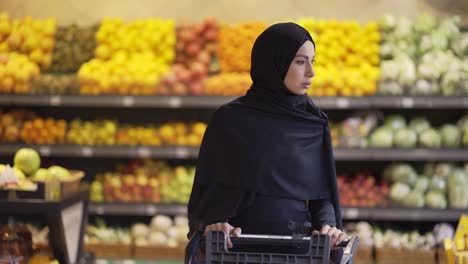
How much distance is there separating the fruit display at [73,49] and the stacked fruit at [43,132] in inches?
20.3

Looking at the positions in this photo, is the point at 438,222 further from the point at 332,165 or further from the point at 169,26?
the point at 332,165

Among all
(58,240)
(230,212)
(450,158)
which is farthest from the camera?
(450,158)

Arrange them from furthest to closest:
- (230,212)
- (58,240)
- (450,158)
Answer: (450,158), (58,240), (230,212)

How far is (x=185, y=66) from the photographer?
22.9ft

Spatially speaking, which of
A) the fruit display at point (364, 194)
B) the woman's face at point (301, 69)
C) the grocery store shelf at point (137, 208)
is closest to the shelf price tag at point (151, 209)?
the grocery store shelf at point (137, 208)

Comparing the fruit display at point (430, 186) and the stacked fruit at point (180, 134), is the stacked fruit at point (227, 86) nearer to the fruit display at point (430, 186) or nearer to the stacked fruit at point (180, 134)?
the stacked fruit at point (180, 134)

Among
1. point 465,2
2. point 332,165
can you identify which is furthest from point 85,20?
point 332,165

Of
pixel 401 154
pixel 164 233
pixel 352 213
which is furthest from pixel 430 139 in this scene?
pixel 164 233

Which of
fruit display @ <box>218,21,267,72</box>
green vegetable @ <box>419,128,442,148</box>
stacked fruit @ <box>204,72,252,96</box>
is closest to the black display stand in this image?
stacked fruit @ <box>204,72,252,96</box>

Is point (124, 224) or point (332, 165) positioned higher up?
point (332, 165)

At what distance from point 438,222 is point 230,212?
14.9 ft

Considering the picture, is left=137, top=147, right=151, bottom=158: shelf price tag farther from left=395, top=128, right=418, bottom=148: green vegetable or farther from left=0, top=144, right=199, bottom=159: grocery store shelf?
left=395, top=128, right=418, bottom=148: green vegetable

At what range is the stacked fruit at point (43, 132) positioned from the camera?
22.3ft

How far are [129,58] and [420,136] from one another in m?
2.48
